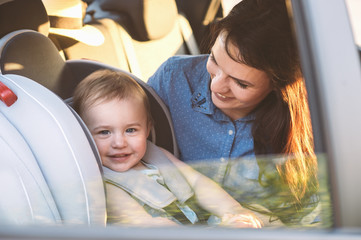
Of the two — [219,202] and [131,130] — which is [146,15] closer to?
[131,130]

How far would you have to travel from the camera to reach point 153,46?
1.88 metres

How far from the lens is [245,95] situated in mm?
1335

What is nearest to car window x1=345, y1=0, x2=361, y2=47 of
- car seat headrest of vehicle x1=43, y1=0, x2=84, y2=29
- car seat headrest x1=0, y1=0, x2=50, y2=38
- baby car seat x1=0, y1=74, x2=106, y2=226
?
baby car seat x1=0, y1=74, x2=106, y2=226

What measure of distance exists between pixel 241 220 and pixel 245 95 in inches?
18.6

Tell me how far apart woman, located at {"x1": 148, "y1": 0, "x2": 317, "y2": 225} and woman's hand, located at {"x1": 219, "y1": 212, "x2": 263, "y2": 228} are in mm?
76

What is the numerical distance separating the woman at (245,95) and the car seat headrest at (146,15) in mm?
316

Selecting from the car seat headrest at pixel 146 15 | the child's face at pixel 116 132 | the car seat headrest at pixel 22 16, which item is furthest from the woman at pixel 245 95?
the car seat headrest at pixel 22 16

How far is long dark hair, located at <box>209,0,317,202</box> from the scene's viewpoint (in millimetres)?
1084

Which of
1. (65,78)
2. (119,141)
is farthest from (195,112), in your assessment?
(65,78)

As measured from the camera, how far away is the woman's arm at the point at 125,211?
94cm

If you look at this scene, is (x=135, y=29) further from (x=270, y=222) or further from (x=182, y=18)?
(x=270, y=222)

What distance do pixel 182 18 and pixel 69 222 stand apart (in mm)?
1260

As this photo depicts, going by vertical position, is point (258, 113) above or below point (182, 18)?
below

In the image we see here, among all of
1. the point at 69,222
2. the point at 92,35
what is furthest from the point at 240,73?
the point at 92,35
